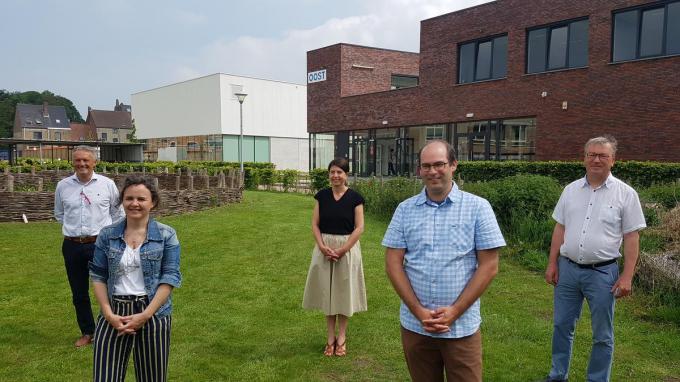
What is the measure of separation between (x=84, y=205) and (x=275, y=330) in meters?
2.45

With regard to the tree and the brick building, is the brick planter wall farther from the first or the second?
the tree

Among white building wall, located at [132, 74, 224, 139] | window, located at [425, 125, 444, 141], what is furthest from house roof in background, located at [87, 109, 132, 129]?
window, located at [425, 125, 444, 141]

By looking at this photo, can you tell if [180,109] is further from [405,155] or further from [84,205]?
[84,205]

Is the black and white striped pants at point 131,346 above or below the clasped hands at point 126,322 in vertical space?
below

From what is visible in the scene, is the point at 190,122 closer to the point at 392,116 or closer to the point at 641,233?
the point at 392,116

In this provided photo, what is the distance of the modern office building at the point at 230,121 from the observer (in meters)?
46.2

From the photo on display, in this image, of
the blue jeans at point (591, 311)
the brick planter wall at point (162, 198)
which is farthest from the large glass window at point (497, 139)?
the blue jeans at point (591, 311)

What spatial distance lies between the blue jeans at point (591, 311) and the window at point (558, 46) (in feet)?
59.7

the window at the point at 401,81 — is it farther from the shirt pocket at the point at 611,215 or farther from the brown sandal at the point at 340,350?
the shirt pocket at the point at 611,215

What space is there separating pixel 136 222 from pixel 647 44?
19.7m

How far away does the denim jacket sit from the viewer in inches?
133

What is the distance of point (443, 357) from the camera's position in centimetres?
307

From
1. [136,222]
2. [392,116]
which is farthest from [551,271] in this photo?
[392,116]

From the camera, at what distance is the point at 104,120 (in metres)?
97.3
